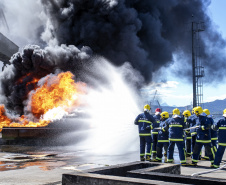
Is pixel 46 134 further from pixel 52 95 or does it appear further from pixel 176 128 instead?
pixel 176 128

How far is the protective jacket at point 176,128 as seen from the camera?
27.9ft

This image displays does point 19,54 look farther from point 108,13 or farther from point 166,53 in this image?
point 166,53

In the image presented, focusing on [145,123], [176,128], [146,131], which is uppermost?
[145,123]

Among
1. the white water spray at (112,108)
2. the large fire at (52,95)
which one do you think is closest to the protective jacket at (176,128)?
the white water spray at (112,108)

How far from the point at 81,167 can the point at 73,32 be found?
22389 mm

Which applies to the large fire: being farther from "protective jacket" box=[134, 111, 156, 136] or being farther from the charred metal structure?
"protective jacket" box=[134, 111, 156, 136]

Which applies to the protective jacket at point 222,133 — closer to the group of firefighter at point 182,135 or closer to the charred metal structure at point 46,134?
the group of firefighter at point 182,135

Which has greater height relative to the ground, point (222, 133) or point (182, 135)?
point (222, 133)

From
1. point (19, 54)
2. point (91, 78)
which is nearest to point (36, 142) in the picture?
point (91, 78)

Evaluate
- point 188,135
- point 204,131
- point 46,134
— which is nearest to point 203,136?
point 204,131

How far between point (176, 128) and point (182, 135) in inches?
10.5

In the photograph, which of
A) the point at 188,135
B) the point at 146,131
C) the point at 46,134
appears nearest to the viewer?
the point at 146,131

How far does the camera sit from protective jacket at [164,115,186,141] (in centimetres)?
852

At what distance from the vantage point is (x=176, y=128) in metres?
8.59
